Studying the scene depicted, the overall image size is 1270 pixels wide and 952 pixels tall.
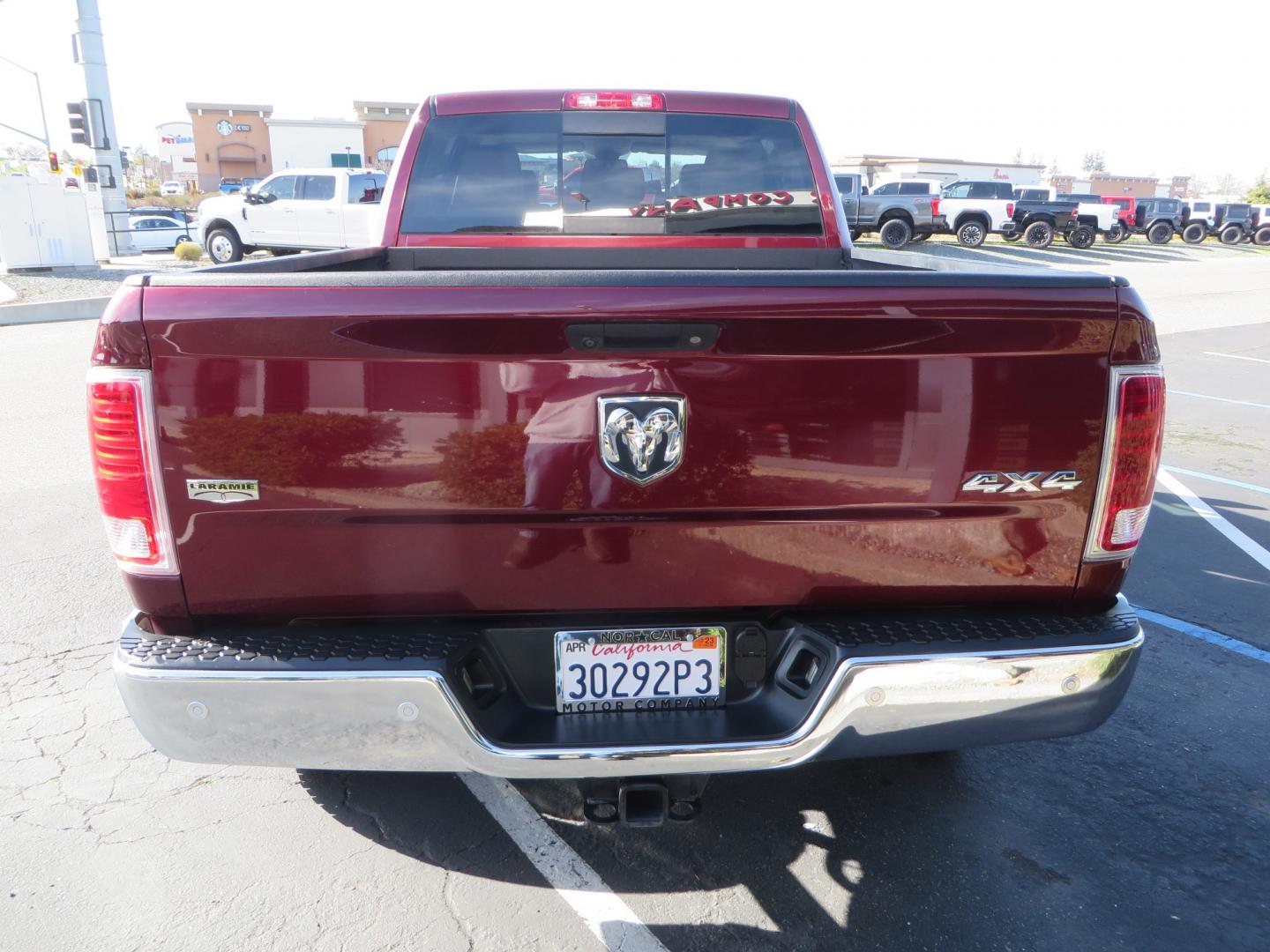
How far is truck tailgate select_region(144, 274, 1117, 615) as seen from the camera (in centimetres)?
200

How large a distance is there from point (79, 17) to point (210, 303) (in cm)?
2435

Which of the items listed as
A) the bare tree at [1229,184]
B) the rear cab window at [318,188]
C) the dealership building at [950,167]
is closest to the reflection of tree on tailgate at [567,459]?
the rear cab window at [318,188]

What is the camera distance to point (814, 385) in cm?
209

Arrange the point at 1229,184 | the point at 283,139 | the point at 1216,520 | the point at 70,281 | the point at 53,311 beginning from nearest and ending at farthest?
the point at 1216,520 → the point at 53,311 → the point at 70,281 → the point at 283,139 → the point at 1229,184

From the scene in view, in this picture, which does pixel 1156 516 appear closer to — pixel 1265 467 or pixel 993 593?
pixel 1265 467

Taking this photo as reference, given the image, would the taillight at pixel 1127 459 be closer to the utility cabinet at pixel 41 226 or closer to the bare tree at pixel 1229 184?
the utility cabinet at pixel 41 226

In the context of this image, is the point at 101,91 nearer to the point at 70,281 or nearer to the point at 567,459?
the point at 70,281

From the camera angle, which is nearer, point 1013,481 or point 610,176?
point 1013,481

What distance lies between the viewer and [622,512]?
2.12 m

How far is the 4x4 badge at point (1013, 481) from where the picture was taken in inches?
85.4

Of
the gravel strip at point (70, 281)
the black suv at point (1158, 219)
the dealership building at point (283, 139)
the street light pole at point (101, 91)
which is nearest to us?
the gravel strip at point (70, 281)

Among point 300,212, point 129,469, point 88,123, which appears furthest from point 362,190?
point 129,469

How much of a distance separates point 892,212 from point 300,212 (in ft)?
57.4

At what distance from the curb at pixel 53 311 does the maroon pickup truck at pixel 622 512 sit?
13866 millimetres
